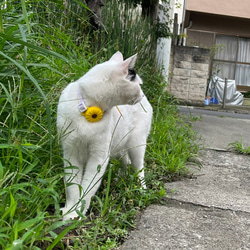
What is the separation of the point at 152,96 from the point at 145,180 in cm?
273

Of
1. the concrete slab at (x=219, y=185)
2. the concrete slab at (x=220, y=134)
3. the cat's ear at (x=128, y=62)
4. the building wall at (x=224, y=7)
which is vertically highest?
the building wall at (x=224, y=7)

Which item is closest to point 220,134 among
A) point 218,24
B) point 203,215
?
point 203,215

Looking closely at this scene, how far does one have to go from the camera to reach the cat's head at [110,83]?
64.9 inches

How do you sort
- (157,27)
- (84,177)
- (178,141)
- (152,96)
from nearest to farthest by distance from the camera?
(84,177) → (178,141) → (152,96) → (157,27)

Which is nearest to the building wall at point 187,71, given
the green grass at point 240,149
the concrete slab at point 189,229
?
the green grass at point 240,149

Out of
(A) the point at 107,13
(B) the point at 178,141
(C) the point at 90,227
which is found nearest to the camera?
(C) the point at 90,227

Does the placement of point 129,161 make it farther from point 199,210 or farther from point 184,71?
point 184,71

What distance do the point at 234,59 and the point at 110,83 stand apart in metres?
12.6

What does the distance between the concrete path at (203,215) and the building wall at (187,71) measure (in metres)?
5.77

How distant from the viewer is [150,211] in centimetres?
188

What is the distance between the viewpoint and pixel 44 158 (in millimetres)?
1808

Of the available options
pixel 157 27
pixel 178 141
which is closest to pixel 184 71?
pixel 157 27

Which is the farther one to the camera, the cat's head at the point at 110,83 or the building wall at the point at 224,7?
the building wall at the point at 224,7

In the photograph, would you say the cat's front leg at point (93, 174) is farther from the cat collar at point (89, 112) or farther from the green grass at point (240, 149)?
the green grass at point (240, 149)
